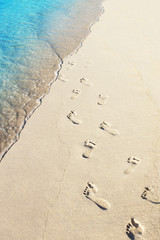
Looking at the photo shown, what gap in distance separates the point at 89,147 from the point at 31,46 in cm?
482

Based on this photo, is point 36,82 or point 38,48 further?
point 38,48

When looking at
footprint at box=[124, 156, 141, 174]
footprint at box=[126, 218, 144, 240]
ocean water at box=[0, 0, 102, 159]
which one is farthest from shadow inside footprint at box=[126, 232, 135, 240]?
ocean water at box=[0, 0, 102, 159]

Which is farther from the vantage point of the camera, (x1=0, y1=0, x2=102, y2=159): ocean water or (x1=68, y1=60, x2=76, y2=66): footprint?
(x1=68, y1=60, x2=76, y2=66): footprint

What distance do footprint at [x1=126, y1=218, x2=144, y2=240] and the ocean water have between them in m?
2.29

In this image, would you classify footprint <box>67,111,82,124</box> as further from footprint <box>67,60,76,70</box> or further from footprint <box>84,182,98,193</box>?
footprint <box>67,60,76,70</box>

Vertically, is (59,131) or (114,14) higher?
(114,14)

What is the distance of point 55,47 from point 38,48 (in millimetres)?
548

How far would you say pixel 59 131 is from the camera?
4.03m

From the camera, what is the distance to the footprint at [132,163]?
3270 millimetres

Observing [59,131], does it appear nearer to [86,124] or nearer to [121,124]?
[86,124]

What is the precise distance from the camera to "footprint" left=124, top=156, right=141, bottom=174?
327cm

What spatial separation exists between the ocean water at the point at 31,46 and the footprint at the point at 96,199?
162 cm

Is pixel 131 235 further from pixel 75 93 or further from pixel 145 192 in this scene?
pixel 75 93

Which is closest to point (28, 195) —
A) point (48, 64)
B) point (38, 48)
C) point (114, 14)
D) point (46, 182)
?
point (46, 182)
